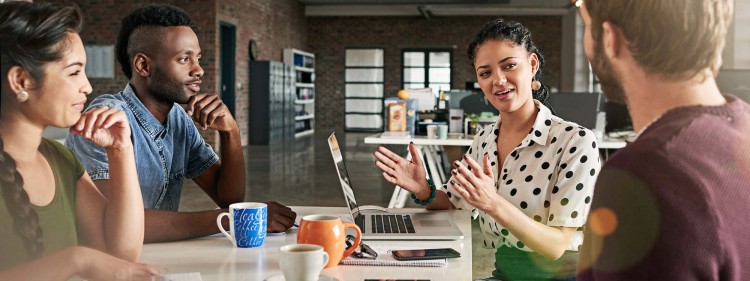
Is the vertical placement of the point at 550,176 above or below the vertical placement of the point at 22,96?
below

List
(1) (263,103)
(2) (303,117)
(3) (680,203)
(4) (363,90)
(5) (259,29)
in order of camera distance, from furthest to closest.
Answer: (4) (363,90), (2) (303,117), (5) (259,29), (1) (263,103), (3) (680,203)

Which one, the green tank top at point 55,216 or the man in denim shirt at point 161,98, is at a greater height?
the man in denim shirt at point 161,98

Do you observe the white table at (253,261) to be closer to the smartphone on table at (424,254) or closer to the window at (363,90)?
the smartphone on table at (424,254)

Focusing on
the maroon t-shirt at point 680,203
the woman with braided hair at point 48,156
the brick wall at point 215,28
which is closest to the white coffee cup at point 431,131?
the woman with braided hair at point 48,156

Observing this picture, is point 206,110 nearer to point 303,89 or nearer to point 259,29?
point 259,29

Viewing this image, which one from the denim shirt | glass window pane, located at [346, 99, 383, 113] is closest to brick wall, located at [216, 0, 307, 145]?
glass window pane, located at [346, 99, 383, 113]

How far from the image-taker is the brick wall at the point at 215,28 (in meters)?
11.2

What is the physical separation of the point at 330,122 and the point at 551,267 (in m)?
15.9

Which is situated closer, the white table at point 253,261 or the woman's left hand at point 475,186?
the white table at point 253,261

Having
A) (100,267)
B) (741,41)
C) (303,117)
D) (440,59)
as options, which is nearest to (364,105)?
(440,59)

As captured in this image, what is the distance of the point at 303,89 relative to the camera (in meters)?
16.3

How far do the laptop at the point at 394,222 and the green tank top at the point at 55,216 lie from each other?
0.62 meters

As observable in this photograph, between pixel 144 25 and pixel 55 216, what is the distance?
2.76 ft

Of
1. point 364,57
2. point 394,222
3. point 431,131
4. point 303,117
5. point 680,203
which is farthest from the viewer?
point 364,57
